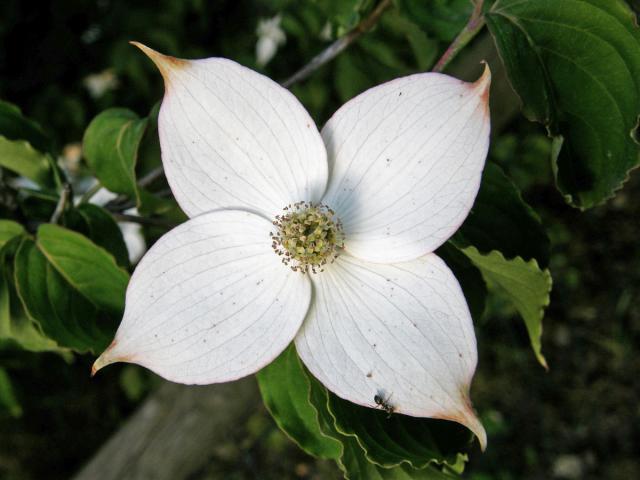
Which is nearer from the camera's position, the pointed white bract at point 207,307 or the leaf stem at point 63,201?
the pointed white bract at point 207,307

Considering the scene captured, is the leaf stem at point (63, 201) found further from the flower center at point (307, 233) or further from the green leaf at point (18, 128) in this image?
the flower center at point (307, 233)

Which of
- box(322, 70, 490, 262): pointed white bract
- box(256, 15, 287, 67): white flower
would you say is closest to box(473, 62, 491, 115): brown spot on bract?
box(322, 70, 490, 262): pointed white bract

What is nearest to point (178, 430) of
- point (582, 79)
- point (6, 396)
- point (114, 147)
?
point (6, 396)

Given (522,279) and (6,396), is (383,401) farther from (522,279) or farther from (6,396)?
(6,396)

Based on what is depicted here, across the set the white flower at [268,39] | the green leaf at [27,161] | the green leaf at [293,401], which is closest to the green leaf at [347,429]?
the green leaf at [293,401]

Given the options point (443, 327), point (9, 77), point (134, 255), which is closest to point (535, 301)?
point (443, 327)

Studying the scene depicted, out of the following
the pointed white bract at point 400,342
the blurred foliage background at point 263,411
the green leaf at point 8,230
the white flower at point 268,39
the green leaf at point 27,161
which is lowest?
the blurred foliage background at point 263,411

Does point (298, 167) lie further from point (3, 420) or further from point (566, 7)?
point (3, 420)
